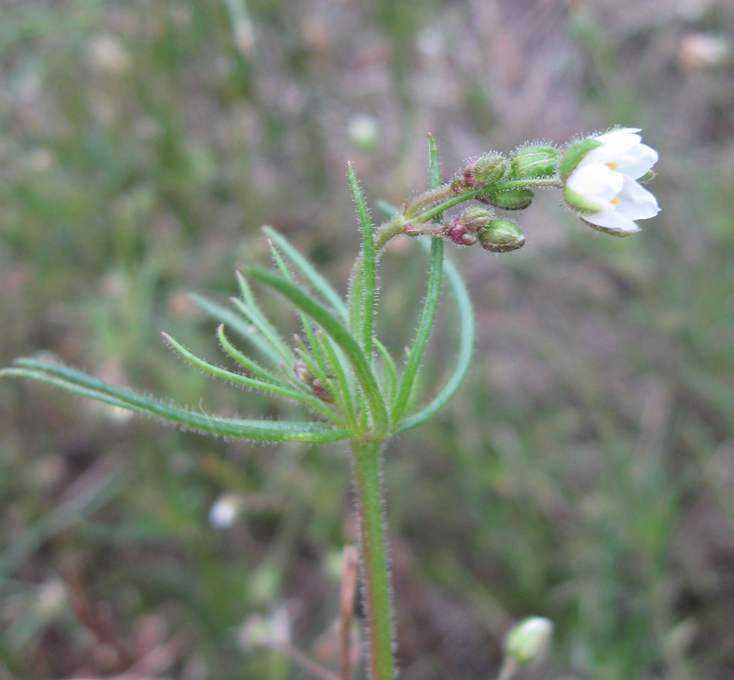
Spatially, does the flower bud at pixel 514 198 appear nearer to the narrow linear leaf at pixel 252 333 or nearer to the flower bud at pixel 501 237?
the flower bud at pixel 501 237

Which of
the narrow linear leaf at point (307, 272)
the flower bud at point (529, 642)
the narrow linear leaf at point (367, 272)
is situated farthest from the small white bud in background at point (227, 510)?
the narrow linear leaf at point (367, 272)

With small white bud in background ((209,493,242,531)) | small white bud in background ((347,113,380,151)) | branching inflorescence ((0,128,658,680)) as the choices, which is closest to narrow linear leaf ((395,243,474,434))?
branching inflorescence ((0,128,658,680))

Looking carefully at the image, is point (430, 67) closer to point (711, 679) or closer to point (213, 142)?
point (213, 142)

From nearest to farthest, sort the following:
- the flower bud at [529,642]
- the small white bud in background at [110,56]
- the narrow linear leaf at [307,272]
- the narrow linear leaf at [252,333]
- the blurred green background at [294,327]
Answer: the narrow linear leaf at [252,333], the narrow linear leaf at [307,272], the flower bud at [529,642], the blurred green background at [294,327], the small white bud in background at [110,56]

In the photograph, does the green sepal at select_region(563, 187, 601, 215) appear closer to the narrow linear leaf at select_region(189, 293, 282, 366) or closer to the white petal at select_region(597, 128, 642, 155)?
the white petal at select_region(597, 128, 642, 155)

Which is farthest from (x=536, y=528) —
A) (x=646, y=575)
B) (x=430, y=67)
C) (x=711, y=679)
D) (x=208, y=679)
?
(x=430, y=67)
